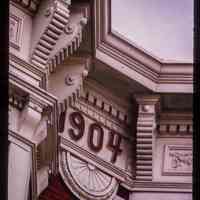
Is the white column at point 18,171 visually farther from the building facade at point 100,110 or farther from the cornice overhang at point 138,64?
the cornice overhang at point 138,64

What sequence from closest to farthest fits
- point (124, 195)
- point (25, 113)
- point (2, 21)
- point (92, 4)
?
point (2, 21) → point (25, 113) → point (92, 4) → point (124, 195)

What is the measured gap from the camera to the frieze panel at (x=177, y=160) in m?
13.2

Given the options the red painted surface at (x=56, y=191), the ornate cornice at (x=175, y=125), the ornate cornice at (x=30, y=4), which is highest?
the ornate cornice at (x=30, y=4)

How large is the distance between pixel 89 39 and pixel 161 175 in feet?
4.88

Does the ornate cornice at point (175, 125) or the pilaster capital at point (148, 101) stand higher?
the pilaster capital at point (148, 101)

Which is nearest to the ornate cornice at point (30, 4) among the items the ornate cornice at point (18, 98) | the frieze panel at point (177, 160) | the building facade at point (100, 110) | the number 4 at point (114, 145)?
the building facade at point (100, 110)

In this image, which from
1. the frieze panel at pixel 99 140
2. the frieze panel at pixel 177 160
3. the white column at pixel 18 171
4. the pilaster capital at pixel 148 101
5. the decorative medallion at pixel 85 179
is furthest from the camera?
the frieze panel at pixel 177 160

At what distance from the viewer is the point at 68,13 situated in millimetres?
11812

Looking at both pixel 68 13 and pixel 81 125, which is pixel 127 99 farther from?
pixel 68 13

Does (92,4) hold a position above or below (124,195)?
above

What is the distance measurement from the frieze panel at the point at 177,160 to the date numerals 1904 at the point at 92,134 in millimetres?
427

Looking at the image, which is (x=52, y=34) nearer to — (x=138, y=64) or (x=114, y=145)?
(x=138, y=64)

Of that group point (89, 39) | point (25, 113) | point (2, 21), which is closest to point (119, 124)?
point (89, 39)

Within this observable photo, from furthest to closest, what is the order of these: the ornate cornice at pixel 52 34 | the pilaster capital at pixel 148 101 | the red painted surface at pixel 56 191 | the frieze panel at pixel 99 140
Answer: the pilaster capital at pixel 148 101 < the frieze panel at pixel 99 140 < the red painted surface at pixel 56 191 < the ornate cornice at pixel 52 34
